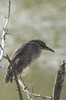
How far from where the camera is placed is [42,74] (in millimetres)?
6918

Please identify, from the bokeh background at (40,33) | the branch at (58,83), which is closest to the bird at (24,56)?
the branch at (58,83)

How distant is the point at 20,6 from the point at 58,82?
24.1 ft

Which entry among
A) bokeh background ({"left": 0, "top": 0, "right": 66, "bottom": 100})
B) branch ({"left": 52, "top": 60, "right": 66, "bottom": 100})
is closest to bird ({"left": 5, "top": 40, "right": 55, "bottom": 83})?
branch ({"left": 52, "top": 60, "right": 66, "bottom": 100})

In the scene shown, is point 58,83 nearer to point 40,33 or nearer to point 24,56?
point 24,56

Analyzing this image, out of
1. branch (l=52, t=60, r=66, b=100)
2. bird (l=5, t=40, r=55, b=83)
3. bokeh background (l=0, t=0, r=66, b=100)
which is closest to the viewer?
branch (l=52, t=60, r=66, b=100)

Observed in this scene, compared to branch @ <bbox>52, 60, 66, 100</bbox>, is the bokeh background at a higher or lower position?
lower

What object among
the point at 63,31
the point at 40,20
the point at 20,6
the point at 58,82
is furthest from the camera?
the point at 20,6

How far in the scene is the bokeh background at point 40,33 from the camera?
6477 mm

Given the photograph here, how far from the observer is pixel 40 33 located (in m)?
8.33

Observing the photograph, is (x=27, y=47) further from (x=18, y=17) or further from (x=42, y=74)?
(x=18, y=17)

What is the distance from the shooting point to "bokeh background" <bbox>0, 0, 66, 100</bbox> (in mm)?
6477

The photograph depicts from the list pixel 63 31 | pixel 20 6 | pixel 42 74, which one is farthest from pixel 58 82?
pixel 20 6

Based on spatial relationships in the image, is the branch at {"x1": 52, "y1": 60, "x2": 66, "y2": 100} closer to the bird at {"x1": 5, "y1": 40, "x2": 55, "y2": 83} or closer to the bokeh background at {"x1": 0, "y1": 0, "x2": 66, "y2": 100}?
the bird at {"x1": 5, "y1": 40, "x2": 55, "y2": 83}

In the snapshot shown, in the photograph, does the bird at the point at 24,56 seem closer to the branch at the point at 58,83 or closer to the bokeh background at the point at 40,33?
the branch at the point at 58,83
